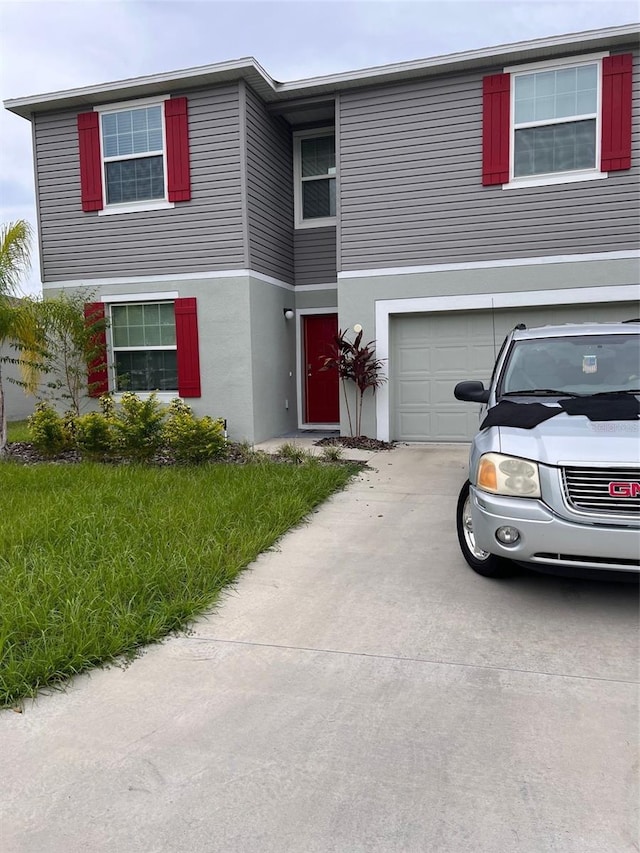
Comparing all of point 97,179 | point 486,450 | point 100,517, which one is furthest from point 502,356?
point 97,179

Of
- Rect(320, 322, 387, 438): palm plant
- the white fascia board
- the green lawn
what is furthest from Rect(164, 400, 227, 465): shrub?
the white fascia board

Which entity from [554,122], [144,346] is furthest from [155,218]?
[554,122]

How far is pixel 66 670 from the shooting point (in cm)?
306

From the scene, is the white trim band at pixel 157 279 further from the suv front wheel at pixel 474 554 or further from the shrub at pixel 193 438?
the suv front wheel at pixel 474 554

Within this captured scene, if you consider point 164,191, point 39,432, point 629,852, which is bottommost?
point 629,852

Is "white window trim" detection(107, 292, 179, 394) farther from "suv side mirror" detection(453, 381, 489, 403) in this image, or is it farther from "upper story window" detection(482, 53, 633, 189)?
"suv side mirror" detection(453, 381, 489, 403)

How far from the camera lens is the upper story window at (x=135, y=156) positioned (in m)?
9.76

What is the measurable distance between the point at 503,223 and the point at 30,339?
7.15 meters

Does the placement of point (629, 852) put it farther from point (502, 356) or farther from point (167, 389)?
point (167, 389)

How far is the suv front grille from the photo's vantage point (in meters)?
3.33

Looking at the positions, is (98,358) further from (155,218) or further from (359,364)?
(359,364)

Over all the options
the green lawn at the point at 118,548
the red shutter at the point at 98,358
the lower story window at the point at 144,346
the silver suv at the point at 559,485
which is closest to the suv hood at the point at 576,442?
the silver suv at the point at 559,485

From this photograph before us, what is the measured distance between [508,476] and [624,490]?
23.8 inches

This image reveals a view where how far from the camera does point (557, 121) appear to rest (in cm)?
880
